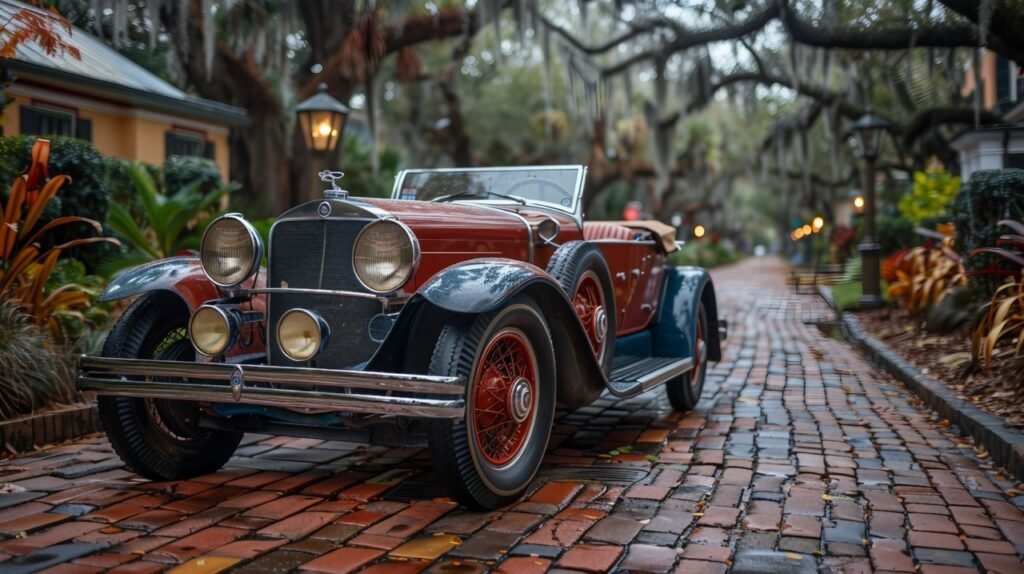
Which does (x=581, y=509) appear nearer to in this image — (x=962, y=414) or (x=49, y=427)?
(x=962, y=414)

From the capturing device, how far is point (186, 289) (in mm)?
4105

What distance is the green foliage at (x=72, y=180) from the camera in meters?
7.00

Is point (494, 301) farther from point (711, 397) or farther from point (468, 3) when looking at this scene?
point (468, 3)

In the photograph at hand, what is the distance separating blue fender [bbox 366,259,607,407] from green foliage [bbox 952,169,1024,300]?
4.55m

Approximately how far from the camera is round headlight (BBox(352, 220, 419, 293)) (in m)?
3.75

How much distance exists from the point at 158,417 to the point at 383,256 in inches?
52.6

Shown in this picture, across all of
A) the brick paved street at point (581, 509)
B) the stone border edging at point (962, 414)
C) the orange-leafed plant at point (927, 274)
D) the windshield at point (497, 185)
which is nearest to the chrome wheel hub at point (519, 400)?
the brick paved street at point (581, 509)

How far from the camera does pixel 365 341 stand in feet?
Answer: 13.0

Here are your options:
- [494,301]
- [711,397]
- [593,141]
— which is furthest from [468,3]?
[494,301]

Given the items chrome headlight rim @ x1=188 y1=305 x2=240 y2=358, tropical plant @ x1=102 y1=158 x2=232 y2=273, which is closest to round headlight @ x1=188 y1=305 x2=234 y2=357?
→ chrome headlight rim @ x1=188 y1=305 x2=240 y2=358

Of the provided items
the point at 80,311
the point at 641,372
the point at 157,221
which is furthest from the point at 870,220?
the point at 80,311

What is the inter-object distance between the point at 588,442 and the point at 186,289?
7.78 ft

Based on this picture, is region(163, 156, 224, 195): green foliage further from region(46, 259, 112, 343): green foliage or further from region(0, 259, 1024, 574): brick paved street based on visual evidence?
region(0, 259, 1024, 574): brick paved street

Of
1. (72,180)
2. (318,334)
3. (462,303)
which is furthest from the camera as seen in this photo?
(72,180)
